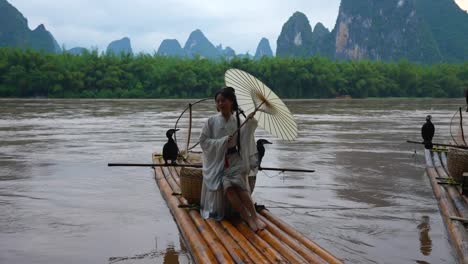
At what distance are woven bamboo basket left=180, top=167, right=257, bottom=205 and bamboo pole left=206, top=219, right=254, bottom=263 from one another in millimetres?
450

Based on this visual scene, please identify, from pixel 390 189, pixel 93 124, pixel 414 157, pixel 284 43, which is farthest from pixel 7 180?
pixel 284 43

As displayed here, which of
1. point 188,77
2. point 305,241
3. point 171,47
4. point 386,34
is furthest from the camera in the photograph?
point 171,47

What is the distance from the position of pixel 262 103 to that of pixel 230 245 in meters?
1.08

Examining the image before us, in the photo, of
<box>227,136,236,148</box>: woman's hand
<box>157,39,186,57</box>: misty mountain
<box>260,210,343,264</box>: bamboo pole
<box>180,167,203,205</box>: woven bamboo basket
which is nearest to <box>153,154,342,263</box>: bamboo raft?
<box>260,210,343,264</box>: bamboo pole

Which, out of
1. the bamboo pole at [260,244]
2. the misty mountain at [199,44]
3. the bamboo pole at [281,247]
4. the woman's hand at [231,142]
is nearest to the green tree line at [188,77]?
the woman's hand at [231,142]

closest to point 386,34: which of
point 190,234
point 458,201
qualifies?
point 458,201

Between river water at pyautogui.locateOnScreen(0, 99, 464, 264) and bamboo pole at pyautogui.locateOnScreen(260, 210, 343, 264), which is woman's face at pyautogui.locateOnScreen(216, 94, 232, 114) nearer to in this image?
bamboo pole at pyautogui.locateOnScreen(260, 210, 343, 264)

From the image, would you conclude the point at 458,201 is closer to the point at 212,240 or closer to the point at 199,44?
the point at 212,240

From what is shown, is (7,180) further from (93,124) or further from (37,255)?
(93,124)

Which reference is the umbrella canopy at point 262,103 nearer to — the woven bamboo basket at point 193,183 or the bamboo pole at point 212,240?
the woven bamboo basket at point 193,183

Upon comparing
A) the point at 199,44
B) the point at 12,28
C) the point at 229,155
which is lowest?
the point at 229,155

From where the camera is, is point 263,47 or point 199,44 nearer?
point 199,44

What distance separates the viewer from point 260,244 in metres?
3.28

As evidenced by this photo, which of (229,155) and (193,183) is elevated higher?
(229,155)
